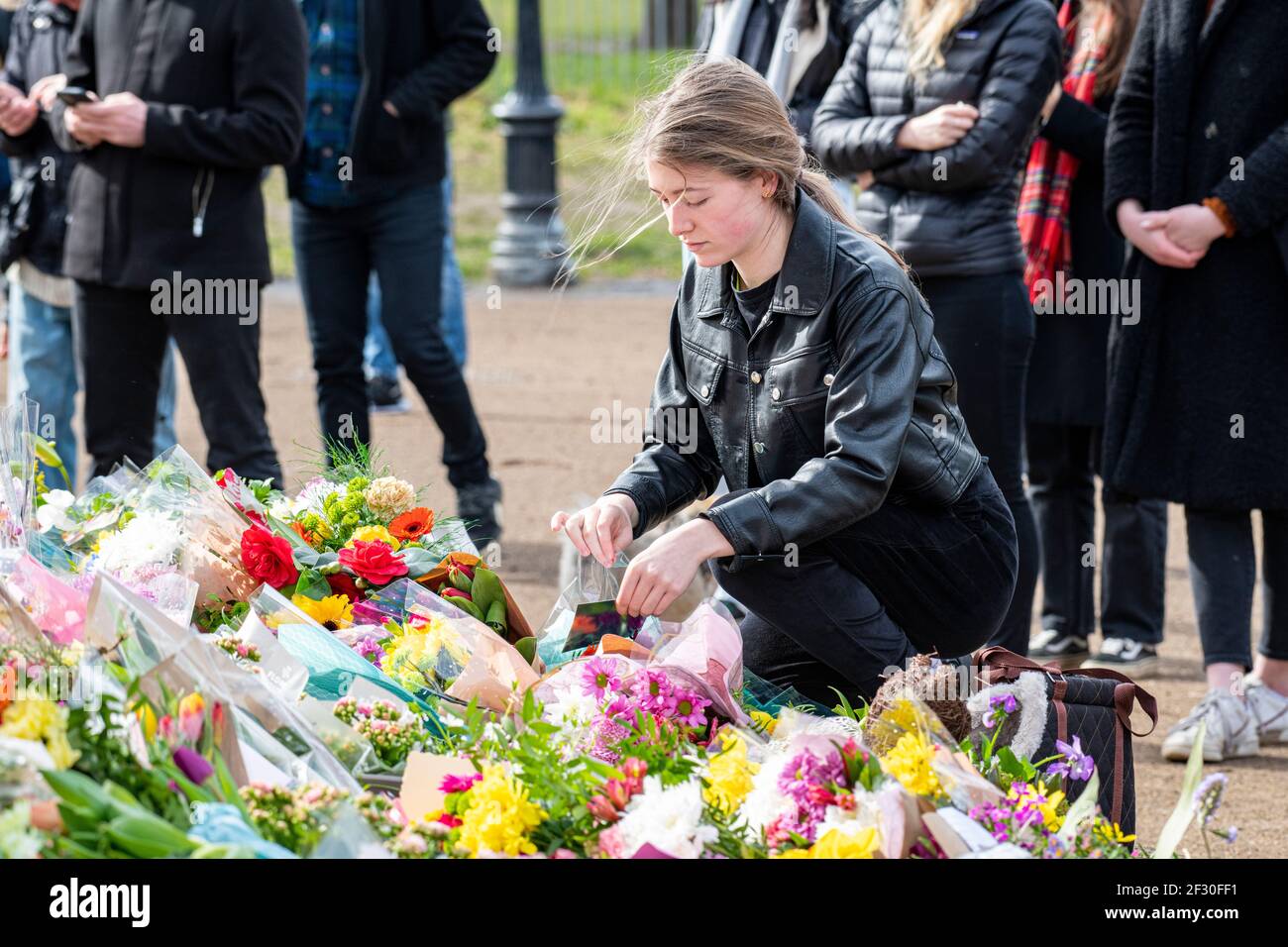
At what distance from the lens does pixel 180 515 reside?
2.78 m

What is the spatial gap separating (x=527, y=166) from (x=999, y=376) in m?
7.17

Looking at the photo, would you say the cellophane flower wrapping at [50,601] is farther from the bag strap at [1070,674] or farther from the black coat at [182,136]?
the black coat at [182,136]

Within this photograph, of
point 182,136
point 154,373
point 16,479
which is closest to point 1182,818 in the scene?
point 16,479

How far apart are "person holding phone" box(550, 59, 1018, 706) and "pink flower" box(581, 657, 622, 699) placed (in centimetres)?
17

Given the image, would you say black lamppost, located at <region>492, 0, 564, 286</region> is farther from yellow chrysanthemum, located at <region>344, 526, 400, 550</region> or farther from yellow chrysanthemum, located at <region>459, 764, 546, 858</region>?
yellow chrysanthemum, located at <region>459, 764, 546, 858</region>

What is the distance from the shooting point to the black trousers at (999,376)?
3.77 metres

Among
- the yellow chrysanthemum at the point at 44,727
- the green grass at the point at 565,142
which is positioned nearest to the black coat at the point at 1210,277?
the yellow chrysanthemum at the point at 44,727

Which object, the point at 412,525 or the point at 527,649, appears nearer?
the point at 527,649

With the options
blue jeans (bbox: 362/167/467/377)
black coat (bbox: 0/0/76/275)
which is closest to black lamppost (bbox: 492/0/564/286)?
blue jeans (bbox: 362/167/467/377)

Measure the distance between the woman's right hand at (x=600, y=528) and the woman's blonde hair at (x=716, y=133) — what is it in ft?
1.44

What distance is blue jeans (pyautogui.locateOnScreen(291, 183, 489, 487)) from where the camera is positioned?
490cm

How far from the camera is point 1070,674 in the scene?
8.37 ft

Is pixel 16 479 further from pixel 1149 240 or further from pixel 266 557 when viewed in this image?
pixel 1149 240
